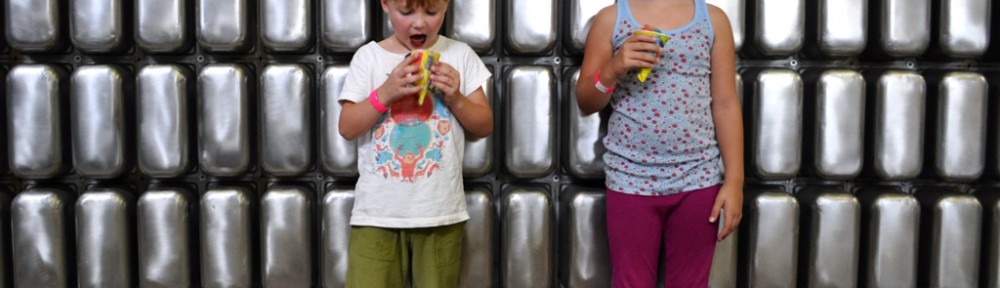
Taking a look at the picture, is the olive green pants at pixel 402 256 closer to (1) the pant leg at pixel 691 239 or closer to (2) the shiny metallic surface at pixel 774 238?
(1) the pant leg at pixel 691 239

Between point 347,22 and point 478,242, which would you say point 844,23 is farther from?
point 347,22

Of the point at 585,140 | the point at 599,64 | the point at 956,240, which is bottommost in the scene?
the point at 956,240

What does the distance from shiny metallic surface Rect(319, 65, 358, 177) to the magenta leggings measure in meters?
0.44

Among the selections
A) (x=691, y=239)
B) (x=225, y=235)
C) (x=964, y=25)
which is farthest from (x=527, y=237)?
(x=964, y=25)

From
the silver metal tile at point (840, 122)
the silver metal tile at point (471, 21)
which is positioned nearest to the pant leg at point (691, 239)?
the silver metal tile at point (840, 122)

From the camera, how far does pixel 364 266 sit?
3.97ft

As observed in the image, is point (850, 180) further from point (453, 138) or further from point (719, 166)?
point (453, 138)

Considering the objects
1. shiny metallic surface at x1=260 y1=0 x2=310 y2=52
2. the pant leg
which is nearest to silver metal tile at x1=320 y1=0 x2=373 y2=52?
shiny metallic surface at x1=260 y1=0 x2=310 y2=52

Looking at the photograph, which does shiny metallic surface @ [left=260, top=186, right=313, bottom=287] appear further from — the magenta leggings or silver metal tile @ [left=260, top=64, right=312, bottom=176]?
the magenta leggings

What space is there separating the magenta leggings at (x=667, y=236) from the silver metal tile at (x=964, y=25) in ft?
1.72

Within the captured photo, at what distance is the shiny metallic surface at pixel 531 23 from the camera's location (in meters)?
1.40

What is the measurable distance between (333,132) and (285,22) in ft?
0.63

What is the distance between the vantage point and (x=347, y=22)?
140 centimetres

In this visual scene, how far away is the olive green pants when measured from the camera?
1.21 metres
